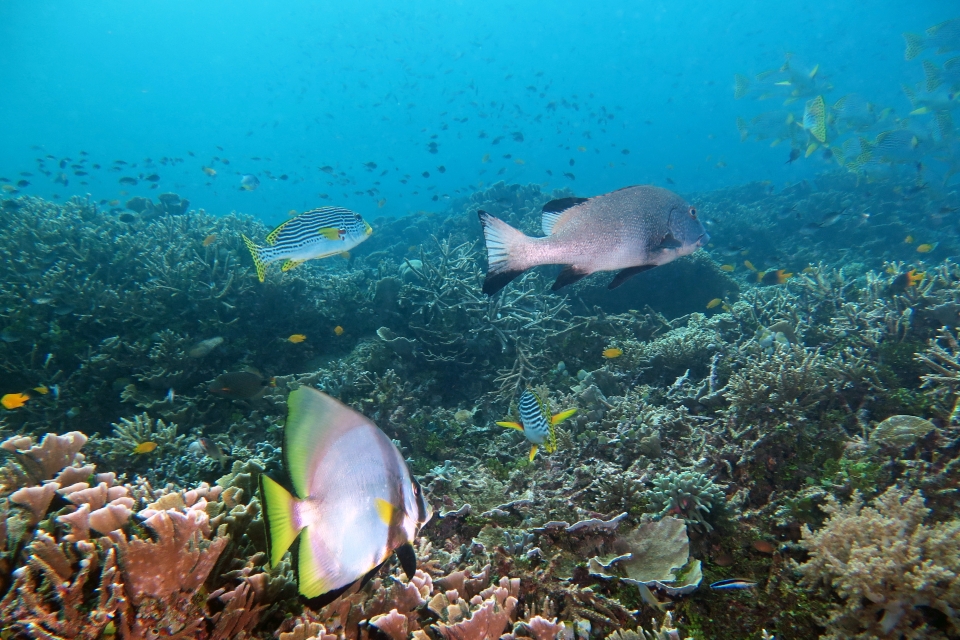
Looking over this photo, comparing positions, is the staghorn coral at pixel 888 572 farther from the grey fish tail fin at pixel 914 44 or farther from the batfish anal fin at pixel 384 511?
the grey fish tail fin at pixel 914 44

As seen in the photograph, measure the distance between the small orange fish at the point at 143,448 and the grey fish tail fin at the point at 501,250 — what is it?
3768mm

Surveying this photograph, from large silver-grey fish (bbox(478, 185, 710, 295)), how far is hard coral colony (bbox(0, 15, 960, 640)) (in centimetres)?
2

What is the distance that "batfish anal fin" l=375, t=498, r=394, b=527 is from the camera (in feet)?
4.12

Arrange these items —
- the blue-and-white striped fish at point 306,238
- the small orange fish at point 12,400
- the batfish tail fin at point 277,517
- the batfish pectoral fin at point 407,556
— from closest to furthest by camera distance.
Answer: the batfish tail fin at point 277,517 < the batfish pectoral fin at point 407,556 < the blue-and-white striped fish at point 306,238 < the small orange fish at point 12,400

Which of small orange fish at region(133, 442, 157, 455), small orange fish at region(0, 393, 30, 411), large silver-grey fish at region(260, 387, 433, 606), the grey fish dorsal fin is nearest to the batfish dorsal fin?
large silver-grey fish at region(260, 387, 433, 606)

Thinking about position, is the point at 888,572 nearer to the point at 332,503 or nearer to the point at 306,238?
the point at 332,503

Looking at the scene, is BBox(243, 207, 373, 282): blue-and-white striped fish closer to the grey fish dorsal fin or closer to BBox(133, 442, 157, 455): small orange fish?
BBox(133, 442, 157, 455): small orange fish

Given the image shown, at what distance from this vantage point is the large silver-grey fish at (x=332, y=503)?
1176mm

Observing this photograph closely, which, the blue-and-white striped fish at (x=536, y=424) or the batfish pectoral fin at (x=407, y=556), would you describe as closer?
the batfish pectoral fin at (x=407, y=556)

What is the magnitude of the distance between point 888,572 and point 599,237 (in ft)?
6.98

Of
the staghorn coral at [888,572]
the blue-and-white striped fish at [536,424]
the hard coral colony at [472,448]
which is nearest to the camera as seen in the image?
the hard coral colony at [472,448]

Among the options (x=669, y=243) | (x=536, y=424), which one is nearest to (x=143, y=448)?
(x=536, y=424)

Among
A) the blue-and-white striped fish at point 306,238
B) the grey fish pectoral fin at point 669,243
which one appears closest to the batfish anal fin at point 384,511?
the grey fish pectoral fin at point 669,243

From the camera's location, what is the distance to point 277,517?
115 centimetres
